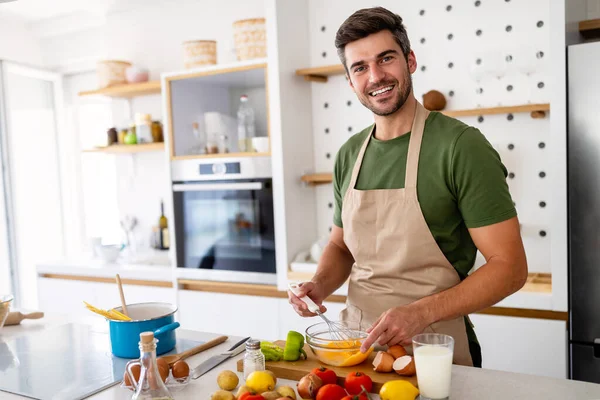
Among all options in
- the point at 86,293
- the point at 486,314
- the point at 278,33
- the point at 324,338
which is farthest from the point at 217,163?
the point at 324,338

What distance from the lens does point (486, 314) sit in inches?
96.4

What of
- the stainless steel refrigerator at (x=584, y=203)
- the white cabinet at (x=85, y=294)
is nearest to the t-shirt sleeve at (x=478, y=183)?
the stainless steel refrigerator at (x=584, y=203)

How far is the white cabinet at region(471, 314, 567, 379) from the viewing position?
2.31 m

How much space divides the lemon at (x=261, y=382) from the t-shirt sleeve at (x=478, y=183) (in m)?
0.67

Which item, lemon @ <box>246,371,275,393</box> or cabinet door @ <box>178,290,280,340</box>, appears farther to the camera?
cabinet door @ <box>178,290,280,340</box>

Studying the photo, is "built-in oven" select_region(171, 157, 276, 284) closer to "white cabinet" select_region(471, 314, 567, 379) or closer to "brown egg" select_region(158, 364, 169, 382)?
"white cabinet" select_region(471, 314, 567, 379)

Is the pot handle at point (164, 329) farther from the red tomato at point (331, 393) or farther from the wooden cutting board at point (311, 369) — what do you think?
the red tomato at point (331, 393)

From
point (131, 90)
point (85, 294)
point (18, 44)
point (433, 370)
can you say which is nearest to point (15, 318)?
point (433, 370)

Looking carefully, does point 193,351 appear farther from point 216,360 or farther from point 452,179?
point 452,179

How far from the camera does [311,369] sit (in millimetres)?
1369

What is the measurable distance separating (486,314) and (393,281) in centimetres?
98

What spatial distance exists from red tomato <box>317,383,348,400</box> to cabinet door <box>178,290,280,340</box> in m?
1.82

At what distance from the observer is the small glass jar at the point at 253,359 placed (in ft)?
4.43

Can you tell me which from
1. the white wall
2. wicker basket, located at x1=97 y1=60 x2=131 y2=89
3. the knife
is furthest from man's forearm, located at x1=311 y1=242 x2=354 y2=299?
the white wall
